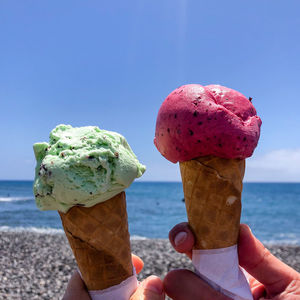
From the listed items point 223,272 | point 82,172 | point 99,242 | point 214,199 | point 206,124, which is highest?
point 206,124

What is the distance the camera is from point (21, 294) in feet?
20.0

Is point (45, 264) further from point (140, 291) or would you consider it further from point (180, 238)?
point (180, 238)

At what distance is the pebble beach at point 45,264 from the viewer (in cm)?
630

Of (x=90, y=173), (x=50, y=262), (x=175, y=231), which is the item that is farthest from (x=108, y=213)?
(x=50, y=262)

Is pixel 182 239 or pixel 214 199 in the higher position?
pixel 214 199

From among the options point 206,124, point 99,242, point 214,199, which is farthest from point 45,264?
point 206,124

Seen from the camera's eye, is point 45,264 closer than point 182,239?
No

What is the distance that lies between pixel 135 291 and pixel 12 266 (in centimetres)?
733

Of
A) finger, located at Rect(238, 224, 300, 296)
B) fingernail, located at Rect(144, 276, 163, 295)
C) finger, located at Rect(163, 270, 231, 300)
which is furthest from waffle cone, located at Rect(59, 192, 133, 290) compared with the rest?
finger, located at Rect(238, 224, 300, 296)

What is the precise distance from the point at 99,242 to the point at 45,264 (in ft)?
23.1

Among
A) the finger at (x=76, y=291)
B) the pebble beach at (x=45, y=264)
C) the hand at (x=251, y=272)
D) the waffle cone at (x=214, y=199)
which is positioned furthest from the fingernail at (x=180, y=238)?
the pebble beach at (x=45, y=264)

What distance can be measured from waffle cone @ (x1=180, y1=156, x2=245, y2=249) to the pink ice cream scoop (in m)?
0.08

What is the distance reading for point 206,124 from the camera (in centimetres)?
179

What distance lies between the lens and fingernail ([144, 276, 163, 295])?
74.2 inches
